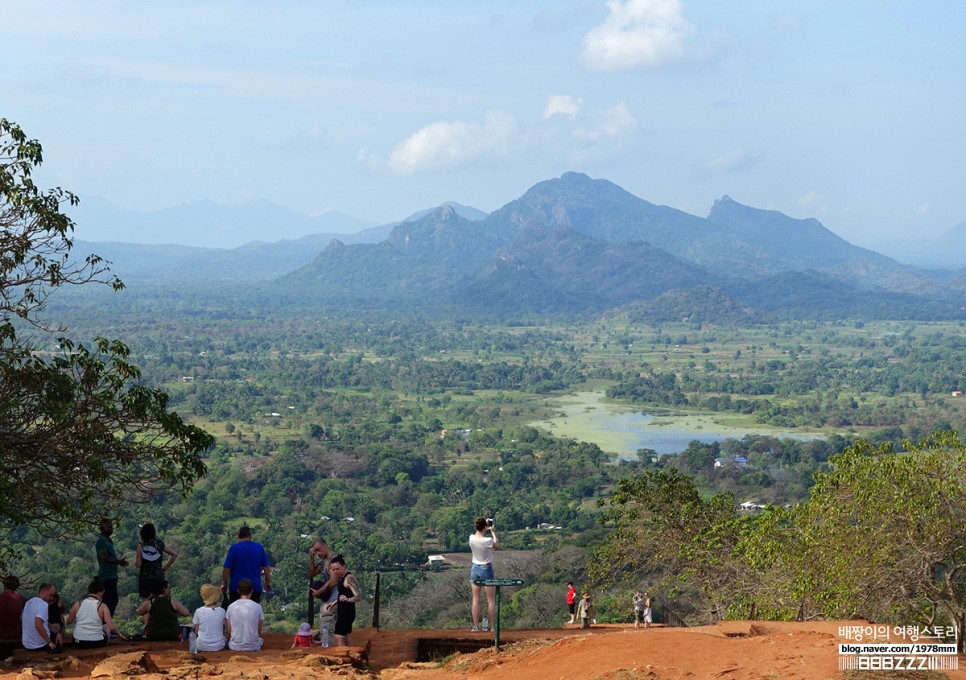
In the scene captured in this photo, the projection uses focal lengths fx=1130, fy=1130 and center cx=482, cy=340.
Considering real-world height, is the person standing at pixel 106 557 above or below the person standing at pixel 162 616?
above

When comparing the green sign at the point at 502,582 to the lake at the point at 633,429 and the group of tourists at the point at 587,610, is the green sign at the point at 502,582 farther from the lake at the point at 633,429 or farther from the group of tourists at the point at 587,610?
the lake at the point at 633,429

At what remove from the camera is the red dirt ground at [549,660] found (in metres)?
8.82

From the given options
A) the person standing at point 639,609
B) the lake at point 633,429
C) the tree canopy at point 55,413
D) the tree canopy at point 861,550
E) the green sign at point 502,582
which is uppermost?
the tree canopy at point 55,413

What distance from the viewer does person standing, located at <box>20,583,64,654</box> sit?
33.3 ft

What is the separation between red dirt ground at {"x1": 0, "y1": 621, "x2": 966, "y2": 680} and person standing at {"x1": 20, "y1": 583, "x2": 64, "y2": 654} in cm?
12

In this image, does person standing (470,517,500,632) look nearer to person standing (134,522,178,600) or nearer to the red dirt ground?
the red dirt ground

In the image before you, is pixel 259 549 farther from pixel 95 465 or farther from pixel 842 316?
pixel 842 316

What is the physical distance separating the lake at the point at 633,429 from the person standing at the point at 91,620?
52427mm

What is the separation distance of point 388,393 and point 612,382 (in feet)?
69.4

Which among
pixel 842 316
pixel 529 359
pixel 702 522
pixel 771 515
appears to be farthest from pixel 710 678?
pixel 842 316

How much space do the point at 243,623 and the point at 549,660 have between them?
2.83 meters

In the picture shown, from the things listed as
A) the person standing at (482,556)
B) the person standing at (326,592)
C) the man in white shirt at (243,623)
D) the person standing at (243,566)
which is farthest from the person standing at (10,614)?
the person standing at (482,556)

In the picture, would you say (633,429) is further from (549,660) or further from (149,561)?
(549,660)

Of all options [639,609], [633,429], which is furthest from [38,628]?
[633,429]
